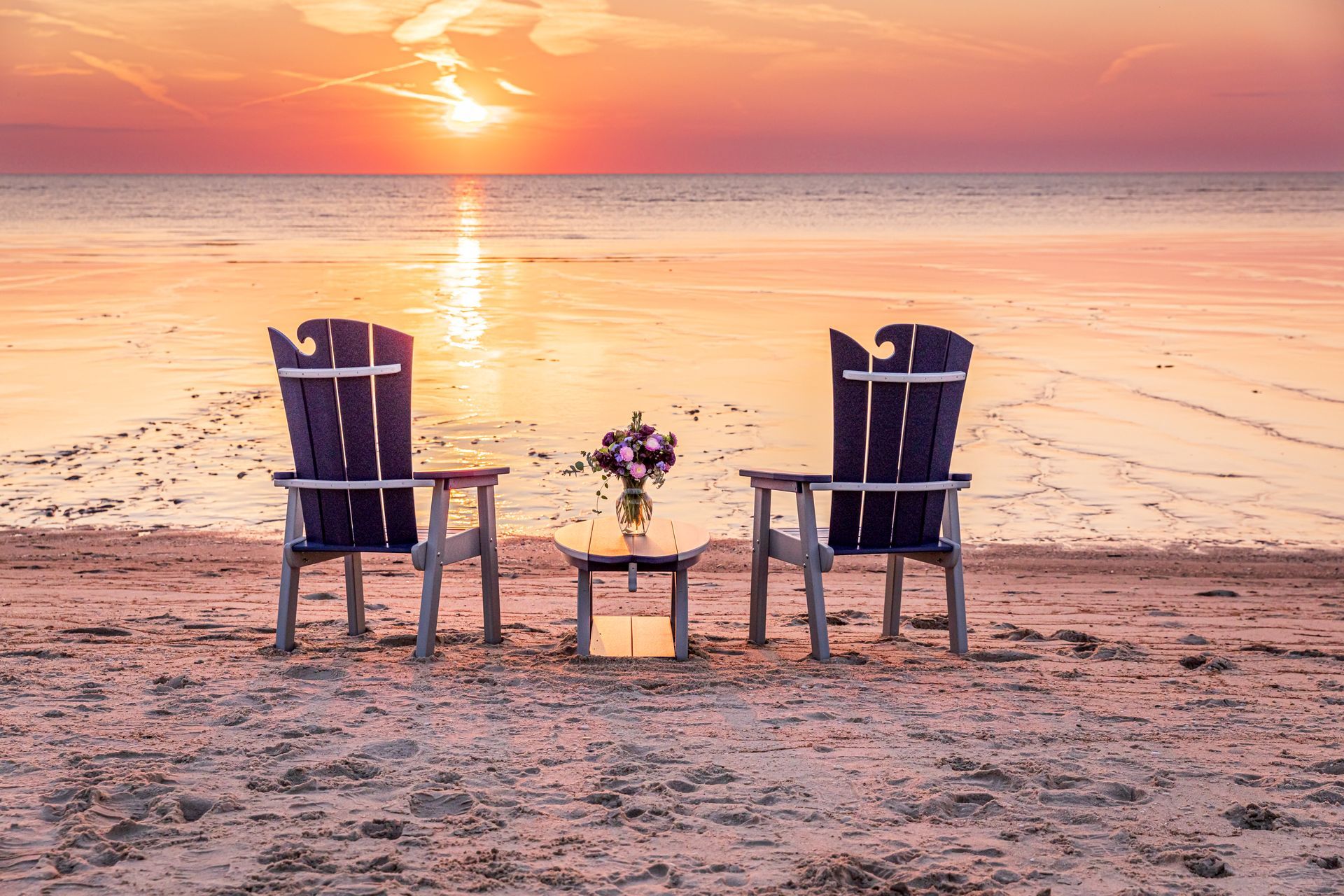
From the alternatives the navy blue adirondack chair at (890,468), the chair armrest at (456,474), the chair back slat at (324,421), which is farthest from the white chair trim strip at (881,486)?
the chair back slat at (324,421)

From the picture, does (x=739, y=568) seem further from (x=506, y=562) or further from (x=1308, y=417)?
(x=1308, y=417)

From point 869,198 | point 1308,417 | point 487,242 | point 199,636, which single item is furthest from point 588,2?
point 199,636

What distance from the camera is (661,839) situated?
2904mm

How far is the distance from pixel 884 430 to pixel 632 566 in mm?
1060

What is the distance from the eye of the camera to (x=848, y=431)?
4.38m

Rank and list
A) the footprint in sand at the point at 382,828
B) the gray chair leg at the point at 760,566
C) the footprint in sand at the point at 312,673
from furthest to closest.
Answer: the gray chair leg at the point at 760,566 < the footprint in sand at the point at 312,673 < the footprint in sand at the point at 382,828

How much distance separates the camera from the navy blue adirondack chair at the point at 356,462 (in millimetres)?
4316

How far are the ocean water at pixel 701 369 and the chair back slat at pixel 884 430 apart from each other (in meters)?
2.24

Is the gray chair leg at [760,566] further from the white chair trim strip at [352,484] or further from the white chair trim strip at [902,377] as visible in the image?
the white chair trim strip at [352,484]

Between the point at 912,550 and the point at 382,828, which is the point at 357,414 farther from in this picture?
the point at 912,550

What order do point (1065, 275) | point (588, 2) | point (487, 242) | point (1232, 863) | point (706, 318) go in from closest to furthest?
point (1232, 863) < point (706, 318) < point (1065, 275) < point (487, 242) < point (588, 2)

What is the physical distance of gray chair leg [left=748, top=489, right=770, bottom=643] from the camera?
15.0 feet

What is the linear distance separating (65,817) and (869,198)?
221 ft

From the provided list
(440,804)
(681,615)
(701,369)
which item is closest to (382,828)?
(440,804)
